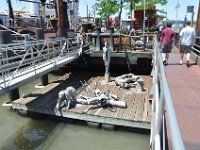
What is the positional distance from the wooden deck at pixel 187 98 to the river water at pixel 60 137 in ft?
7.86

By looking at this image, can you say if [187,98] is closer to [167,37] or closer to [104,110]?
[104,110]

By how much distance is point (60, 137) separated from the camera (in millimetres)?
8406

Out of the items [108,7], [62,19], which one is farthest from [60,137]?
[108,7]

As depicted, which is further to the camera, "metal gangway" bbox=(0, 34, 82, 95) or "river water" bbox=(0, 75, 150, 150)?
"river water" bbox=(0, 75, 150, 150)

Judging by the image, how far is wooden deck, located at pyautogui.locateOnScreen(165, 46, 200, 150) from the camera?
3.44 metres

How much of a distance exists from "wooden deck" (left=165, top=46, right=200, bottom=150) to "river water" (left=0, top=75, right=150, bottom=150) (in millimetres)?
2396

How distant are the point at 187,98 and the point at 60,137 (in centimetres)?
480

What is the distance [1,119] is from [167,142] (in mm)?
8197

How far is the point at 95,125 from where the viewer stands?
863cm

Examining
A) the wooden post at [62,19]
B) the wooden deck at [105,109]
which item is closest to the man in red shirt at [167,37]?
the wooden deck at [105,109]

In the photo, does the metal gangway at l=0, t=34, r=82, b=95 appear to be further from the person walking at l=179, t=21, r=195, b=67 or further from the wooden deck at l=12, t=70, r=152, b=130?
the person walking at l=179, t=21, r=195, b=67

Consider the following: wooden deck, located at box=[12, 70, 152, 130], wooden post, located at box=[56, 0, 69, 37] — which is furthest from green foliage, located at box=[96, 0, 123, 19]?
wooden deck, located at box=[12, 70, 152, 130]

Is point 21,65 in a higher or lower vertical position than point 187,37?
lower

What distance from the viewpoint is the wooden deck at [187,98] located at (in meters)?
3.44
